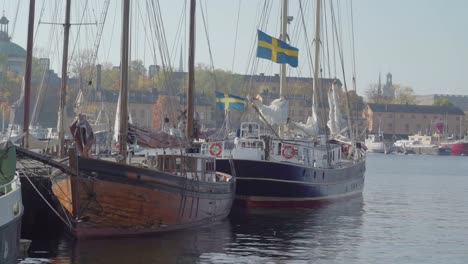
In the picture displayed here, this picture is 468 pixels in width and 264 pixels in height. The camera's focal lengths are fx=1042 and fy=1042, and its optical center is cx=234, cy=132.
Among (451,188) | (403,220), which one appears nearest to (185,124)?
(403,220)

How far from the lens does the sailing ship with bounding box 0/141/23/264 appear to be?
26.0 m

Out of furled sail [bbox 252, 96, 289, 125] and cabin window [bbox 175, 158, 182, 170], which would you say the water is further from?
furled sail [bbox 252, 96, 289, 125]

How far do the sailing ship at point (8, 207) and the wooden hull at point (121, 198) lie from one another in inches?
265

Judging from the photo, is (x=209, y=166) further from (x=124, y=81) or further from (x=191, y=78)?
(x=191, y=78)

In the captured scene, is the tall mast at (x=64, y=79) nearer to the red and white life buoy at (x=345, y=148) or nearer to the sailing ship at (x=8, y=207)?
the sailing ship at (x=8, y=207)

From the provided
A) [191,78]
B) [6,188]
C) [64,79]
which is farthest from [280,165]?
[6,188]

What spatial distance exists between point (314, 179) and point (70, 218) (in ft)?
73.7

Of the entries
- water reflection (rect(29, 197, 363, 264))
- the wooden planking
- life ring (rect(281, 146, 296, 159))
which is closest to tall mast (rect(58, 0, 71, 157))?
water reflection (rect(29, 197, 363, 264))

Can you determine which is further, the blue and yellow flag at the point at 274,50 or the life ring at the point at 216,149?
the blue and yellow flag at the point at 274,50

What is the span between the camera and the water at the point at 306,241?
120 ft

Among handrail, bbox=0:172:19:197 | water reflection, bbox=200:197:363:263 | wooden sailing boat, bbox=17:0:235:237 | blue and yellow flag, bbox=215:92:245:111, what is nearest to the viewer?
handrail, bbox=0:172:19:197

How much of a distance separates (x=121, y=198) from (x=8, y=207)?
11.3m

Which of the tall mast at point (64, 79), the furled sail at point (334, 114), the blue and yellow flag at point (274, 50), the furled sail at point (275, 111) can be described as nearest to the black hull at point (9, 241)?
the tall mast at point (64, 79)

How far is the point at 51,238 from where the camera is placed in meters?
40.1
